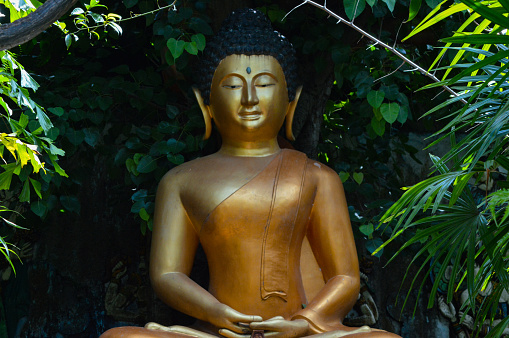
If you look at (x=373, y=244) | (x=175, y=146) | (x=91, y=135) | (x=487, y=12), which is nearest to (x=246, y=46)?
(x=175, y=146)

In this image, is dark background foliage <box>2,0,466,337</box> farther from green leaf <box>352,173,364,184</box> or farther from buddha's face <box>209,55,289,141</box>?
buddha's face <box>209,55,289,141</box>

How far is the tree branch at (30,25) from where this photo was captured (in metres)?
2.92

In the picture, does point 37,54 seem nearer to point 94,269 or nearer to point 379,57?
point 94,269

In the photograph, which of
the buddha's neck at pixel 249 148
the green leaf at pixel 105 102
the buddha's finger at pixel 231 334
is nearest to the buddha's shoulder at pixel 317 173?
the buddha's neck at pixel 249 148

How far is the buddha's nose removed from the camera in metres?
3.84

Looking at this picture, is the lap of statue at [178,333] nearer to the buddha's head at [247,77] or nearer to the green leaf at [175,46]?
the buddha's head at [247,77]

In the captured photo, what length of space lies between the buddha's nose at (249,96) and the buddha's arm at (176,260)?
47cm

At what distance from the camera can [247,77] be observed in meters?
3.88

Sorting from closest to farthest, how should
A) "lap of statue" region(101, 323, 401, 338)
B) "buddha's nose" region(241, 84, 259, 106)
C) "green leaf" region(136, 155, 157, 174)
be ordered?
1. "lap of statue" region(101, 323, 401, 338)
2. "buddha's nose" region(241, 84, 259, 106)
3. "green leaf" region(136, 155, 157, 174)

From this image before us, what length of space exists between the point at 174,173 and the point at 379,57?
116cm

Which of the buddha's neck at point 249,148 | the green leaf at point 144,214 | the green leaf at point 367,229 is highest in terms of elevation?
the buddha's neck at point 249,148

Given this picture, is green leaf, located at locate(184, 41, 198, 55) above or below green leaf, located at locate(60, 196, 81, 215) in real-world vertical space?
above

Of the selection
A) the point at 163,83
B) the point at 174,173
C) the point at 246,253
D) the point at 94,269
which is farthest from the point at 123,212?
the point at 246,253

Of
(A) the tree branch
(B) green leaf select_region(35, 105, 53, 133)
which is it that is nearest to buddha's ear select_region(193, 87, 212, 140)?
(B) green leaf select_region(35, 105, 53, 133)
